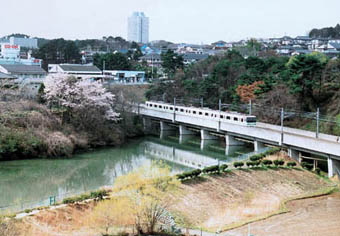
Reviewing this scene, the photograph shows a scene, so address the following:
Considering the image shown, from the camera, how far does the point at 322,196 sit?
24.0 meters

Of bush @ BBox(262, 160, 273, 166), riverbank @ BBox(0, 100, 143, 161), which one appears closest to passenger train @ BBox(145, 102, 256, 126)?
riverbank @ BBox(0, 100, 143, 161)

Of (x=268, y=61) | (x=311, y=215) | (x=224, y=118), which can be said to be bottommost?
(x=311, y=215)

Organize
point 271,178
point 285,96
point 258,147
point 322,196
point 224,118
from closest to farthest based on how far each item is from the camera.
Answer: point 322,196
point 271,178
point 258,147
point 224,118
point 285,96

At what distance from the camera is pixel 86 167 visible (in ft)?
100

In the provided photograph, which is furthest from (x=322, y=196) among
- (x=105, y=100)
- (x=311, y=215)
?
(x=105, y=100)

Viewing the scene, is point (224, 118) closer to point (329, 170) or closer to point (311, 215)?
point (329, 170)

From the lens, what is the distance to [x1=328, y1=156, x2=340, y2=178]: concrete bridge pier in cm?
2705

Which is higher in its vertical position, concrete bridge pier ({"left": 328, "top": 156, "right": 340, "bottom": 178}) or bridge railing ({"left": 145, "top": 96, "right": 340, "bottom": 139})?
bridge railing ({"left": 145, "top": 96, "right": 340, "bottom": 139})

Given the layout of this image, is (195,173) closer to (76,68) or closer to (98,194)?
(98,194)

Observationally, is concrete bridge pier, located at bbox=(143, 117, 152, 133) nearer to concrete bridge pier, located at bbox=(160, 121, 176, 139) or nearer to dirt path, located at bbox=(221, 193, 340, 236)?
concrete bridge pier, located at bbox=(160, 121, 176, 139)

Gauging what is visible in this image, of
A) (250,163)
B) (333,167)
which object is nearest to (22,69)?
(250,163)

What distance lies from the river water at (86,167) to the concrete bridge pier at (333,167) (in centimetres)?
535

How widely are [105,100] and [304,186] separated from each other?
19.1 metres

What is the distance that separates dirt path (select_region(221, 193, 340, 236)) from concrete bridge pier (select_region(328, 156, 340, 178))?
395 cm
